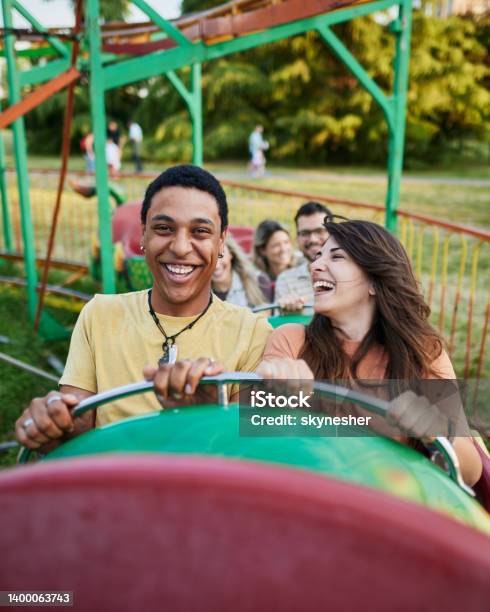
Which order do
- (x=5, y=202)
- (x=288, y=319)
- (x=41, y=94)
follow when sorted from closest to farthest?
(x=288, y=319) → (x=41, y=94) → (x=5, y=202)

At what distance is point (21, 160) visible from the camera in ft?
13.6

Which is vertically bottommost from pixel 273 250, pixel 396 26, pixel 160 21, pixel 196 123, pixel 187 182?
pixel 273 250

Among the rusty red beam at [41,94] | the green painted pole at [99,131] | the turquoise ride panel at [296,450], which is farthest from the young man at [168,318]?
the rusty red beam at [41,94]

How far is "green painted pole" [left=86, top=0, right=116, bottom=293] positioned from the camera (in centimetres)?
289

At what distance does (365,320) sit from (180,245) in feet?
1.90

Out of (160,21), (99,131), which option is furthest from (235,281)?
(160,21)

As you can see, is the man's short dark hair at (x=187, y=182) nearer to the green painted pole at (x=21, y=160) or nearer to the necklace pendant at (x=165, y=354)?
the necklace pendant at (x=165, y=354)

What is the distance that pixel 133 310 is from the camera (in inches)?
58.5

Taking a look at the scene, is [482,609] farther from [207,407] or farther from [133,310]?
[133,310]

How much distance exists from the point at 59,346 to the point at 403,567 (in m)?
3.91

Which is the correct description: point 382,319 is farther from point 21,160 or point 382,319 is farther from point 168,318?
point 21,160

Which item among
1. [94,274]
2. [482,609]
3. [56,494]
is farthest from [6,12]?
[482,609]

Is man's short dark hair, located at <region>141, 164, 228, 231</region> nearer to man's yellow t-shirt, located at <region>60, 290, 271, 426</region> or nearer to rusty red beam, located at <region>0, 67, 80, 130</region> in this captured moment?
man's yellow t-shirt, located at <region>60, 290, 271, 426</region>

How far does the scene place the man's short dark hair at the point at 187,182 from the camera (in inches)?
57.8
